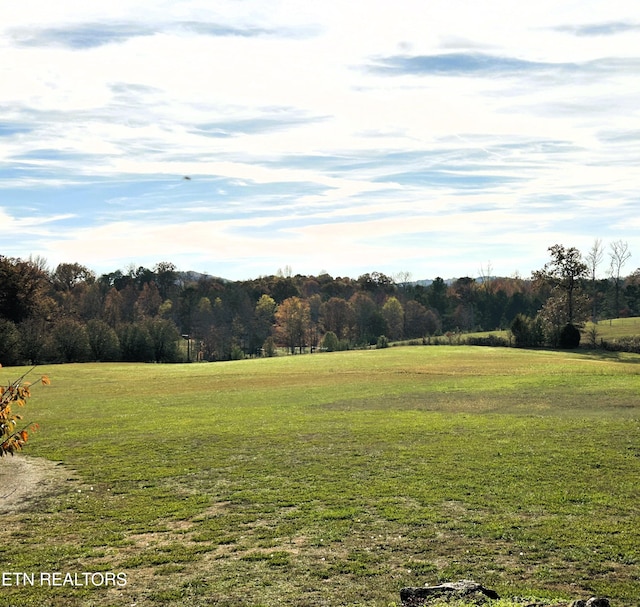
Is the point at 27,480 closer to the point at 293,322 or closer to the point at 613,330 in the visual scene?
the point at 293,322

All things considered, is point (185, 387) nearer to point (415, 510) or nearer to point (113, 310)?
point (415, 510)

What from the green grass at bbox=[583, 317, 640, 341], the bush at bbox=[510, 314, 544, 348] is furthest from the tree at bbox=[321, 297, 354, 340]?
the bush at bbox=[510, 314, 544, 348]

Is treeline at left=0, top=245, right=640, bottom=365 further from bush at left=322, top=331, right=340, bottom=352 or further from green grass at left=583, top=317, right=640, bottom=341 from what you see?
green grass at left=583, top=317, right=640, bottom=341

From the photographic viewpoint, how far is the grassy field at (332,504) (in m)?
9.95

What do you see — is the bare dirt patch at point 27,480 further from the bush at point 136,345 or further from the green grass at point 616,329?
the green grass at point 616,329

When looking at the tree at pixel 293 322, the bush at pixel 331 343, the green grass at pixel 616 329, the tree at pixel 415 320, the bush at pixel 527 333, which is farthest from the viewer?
the tree at pixel 415 320

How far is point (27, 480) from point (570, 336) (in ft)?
260

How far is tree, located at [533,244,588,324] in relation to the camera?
288 feet

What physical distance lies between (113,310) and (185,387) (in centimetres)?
8227

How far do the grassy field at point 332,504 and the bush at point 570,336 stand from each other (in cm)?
5568

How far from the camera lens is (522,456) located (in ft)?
62.0

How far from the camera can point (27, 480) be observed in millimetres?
17406

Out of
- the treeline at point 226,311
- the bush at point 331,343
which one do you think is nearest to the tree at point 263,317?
the treeline at point 226,311

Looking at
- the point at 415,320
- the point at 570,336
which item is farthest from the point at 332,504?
the point at 415,320
